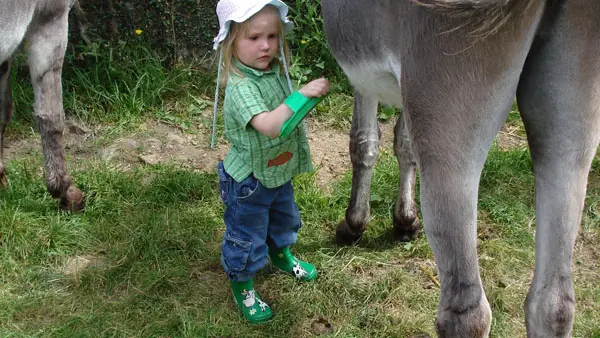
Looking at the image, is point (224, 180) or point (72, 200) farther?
point (72, 200)

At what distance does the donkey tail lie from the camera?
177 cm

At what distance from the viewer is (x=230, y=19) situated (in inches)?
103

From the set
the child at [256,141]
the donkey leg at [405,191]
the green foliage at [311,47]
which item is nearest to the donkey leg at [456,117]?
the child at [256,141]

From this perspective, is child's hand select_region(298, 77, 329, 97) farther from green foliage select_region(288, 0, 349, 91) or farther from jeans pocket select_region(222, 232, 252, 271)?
green foliage select_region(288, 0, 349, 91)

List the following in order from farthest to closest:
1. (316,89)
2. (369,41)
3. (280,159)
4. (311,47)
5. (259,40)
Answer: (311,47)
(280,159)
(259,40)
(316,89)
(369,41)

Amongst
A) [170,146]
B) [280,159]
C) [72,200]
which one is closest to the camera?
[280,159]

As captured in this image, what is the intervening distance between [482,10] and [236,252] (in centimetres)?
162

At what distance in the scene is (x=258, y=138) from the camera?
2795 millimetres

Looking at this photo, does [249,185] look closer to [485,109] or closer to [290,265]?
[290,265]

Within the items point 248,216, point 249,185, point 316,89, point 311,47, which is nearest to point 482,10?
point 316,89

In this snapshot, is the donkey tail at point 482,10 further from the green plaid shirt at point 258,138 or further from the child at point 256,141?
the green plaid shirt at point 258,138

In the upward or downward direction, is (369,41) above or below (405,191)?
above

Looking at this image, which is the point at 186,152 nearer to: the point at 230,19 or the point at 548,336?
the point at 230,19

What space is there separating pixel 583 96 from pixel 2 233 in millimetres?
2951
